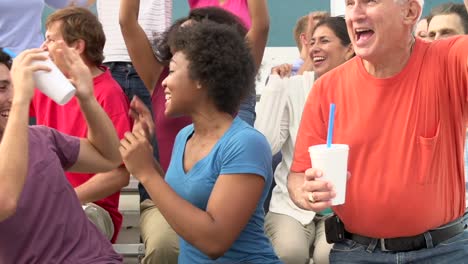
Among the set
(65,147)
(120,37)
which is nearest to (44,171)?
(65,147)

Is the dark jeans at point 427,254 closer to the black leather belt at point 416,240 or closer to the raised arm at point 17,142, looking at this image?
the black leather belt at point 416,240

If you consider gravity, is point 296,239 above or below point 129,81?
below

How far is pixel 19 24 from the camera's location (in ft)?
14.6

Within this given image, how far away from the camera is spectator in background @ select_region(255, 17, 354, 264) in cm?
375

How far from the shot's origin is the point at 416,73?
2652 mm

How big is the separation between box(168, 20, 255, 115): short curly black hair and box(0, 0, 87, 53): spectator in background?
1764 millimetres

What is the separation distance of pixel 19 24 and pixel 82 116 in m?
1.06

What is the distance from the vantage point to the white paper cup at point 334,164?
235 centimetres

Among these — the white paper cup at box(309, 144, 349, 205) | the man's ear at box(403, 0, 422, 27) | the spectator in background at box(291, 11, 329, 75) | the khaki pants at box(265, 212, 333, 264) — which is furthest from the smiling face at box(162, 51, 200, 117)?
the spectator in background at box(291, 11, 329, 75)

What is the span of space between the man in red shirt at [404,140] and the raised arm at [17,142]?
89 centimetres

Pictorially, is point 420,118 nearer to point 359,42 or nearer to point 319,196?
point 359,42

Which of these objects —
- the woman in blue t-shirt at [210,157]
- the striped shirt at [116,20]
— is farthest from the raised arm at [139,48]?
the woman in blue t-shirt at [210,157]

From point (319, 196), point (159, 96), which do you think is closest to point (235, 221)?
point (319, 196)

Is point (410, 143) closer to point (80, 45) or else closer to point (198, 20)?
point (198, 20)
